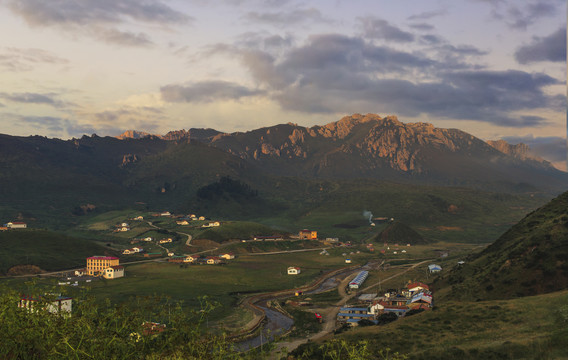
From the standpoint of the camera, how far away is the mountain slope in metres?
93.1

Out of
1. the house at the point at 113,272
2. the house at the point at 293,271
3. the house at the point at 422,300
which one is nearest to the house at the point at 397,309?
the house at the point at 422,300

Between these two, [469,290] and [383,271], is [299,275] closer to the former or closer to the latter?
[383,271]

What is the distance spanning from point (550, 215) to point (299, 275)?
88.2 metres

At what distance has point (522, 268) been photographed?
100062 millimetres

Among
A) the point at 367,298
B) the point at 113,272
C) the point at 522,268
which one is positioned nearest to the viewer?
the point at 522,268

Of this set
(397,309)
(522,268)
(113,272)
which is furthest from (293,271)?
(522,268)

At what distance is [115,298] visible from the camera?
12025 centimetres

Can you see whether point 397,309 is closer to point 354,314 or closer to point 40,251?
point 354,314

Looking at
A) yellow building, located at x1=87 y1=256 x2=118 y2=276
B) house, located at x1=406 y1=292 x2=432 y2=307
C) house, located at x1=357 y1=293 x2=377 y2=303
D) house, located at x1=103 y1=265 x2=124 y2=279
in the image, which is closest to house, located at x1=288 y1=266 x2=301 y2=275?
house, located at x1=357 y1=293 x2=377 y2=303

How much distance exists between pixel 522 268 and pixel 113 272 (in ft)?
414

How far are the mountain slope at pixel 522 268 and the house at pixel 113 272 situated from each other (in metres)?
106

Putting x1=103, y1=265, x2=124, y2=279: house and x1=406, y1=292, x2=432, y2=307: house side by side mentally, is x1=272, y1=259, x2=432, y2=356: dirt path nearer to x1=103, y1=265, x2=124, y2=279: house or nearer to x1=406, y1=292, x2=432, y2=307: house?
x1=406, y1=292, x2=432, y2=307: house

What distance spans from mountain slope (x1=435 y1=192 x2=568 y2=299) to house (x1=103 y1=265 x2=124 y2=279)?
105592 millimetres

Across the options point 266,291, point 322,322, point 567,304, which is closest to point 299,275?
point 266,291
